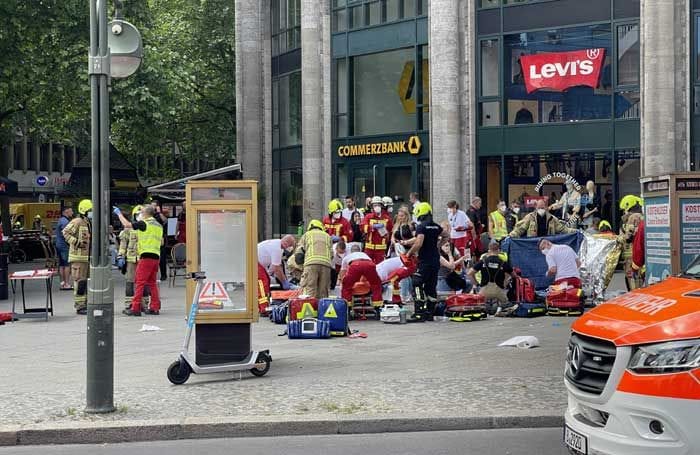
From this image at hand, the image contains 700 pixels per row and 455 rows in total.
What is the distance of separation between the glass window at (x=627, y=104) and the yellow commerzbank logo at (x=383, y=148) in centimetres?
639

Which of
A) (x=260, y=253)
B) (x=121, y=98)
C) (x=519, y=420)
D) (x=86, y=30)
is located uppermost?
(x=86, y=30)

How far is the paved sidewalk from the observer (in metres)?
9.57

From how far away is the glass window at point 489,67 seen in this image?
97.1 ft

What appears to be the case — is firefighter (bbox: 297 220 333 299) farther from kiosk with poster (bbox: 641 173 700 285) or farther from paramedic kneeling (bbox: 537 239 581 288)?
kiosk with poster (bbox: 641 173 700 285)

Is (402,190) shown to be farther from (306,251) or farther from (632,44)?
(306,251)

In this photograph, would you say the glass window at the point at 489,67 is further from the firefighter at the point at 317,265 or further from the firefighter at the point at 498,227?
the firefighter at the point at 317,265

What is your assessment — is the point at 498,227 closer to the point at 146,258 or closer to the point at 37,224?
the point at 146,258

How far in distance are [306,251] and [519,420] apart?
24.6 ft

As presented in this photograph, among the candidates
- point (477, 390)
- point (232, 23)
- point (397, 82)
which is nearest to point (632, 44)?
point (397, 82)

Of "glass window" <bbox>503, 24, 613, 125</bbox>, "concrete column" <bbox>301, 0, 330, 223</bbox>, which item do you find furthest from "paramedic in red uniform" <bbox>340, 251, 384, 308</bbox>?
"concrete column" <bbox>301, 0, 330, 223</bbox>

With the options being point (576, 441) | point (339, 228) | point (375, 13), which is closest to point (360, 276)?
point (339, 228)

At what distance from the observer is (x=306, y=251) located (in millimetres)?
16203

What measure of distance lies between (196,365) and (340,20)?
2432 cm

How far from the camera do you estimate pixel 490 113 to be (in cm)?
2977
